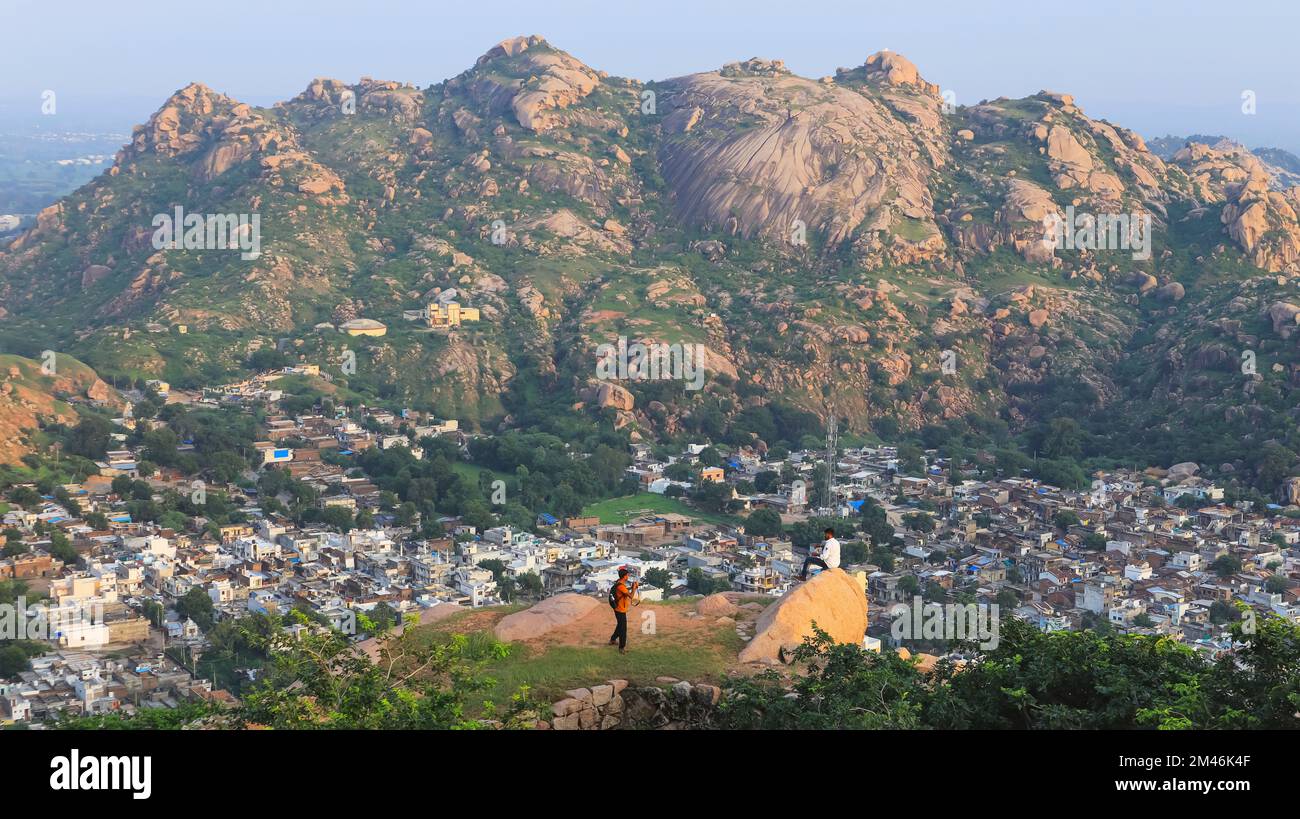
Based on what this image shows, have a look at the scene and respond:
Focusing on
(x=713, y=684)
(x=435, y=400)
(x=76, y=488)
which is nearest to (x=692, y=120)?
(x=435, y=400)

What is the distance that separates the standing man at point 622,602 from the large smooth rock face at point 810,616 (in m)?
2.06

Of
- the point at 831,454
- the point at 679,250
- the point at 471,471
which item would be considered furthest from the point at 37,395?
the point at 679,250

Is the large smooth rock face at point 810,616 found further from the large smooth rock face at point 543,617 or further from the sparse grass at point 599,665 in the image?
the large smooth rock face at point 543,617

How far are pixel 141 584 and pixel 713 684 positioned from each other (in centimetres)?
2985

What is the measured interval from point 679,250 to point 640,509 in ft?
128

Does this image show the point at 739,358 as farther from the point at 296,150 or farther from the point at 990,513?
the point at 296,150

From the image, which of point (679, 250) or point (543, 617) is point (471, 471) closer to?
point (679, 250)

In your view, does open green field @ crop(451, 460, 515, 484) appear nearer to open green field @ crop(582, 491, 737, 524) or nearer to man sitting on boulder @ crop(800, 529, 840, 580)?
open green field @ crop(582, 491, 737, 524)

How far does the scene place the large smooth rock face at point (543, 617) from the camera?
20984mm

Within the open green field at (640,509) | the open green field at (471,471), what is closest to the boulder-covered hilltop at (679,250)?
the open green field at (471,471)

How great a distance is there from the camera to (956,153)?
10219 cm

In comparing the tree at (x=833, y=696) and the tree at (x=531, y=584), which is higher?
the tree at (x=833, y=696)

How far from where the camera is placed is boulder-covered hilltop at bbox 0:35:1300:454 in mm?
76000

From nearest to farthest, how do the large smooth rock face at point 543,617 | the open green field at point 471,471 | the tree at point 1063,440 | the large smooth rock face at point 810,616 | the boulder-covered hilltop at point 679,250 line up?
the large smooth rock face at point 810,616, the large smooth rock face at point 543,617, the open green field at point 471,471, the tree at point 1063,440, the boulder-covered hilltop at point 679,250
